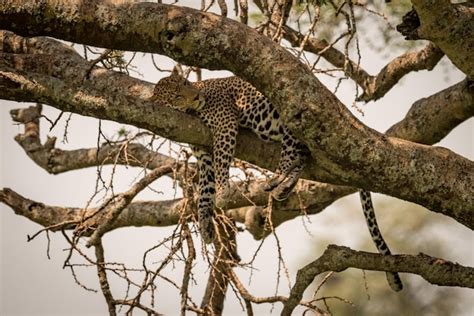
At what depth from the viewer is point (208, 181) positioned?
24.6 feet

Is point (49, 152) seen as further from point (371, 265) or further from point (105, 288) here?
point (371, 265)

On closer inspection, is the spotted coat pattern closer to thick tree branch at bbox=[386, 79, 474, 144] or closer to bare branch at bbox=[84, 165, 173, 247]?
bare branch at bbox=[84, 165, 173, 247]

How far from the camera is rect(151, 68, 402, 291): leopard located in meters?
Answer: 6.30

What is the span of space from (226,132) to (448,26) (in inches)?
68.4

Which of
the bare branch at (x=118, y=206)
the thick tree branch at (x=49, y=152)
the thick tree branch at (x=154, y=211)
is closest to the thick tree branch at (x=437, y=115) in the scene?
the thick tree branch at (x=154, y=211)

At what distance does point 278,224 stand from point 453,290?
7825mm

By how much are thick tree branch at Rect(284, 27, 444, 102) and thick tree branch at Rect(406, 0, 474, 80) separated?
6.86ft

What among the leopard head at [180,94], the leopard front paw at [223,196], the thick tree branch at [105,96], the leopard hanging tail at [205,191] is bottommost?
the thick tree branch at [105,96]

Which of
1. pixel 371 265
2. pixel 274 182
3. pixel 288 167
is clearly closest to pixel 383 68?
pixel 274 182

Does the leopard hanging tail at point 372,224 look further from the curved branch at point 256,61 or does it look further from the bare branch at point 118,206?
the curved branch at point 256,61

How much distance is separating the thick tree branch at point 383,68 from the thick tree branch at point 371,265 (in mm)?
2149

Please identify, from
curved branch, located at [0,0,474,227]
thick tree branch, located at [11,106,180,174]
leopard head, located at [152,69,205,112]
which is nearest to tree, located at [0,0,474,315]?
curved branch, located at [0,0,474,227]

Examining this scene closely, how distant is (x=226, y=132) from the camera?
258 inches

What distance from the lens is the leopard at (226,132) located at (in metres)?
6.30
